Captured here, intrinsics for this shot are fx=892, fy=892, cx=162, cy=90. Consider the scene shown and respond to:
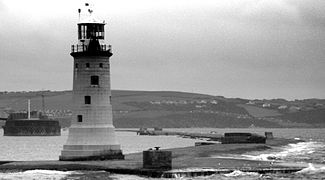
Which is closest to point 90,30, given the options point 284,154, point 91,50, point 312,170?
point 91,50

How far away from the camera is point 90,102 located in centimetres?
7112

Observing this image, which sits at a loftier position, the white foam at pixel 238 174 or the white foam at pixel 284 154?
the white foam at pixel 284 154

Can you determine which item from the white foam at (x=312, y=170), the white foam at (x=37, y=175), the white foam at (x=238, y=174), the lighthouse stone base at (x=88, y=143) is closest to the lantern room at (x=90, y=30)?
the lighthouse stone base at (x=88, y=143)

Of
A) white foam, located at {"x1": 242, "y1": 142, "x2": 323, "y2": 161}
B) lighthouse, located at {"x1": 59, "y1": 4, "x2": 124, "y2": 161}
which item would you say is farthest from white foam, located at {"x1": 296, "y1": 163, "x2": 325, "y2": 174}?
lighthouse, located at {"x1": 59, "y1": 4, "x2": 124, "y2": 161}

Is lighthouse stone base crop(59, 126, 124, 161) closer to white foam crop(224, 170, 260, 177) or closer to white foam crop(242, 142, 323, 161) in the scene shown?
white foam crop(224, 170, 260, 177)

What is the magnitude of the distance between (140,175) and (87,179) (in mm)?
4321

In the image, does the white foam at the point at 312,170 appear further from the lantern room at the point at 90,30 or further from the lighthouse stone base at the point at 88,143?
the lantern room at the point at 90,30

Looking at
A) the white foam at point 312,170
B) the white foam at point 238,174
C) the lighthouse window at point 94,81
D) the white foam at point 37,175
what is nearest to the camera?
the white foam at point 37,175

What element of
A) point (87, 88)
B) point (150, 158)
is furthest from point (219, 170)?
point (87, 88)

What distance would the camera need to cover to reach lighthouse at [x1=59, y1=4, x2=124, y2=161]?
Answer: 234 feet

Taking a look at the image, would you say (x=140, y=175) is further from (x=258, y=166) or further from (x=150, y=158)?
(x=258, y=166)

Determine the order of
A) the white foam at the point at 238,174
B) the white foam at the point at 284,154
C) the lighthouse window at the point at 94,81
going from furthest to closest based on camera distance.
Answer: the white foam at the point at 284,154 < the lighthouse window at the point at 94,81 < the white foam at the point at 238,174

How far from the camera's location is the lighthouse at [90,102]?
71188mm

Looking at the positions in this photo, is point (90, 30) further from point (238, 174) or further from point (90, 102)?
point (238, 174)
